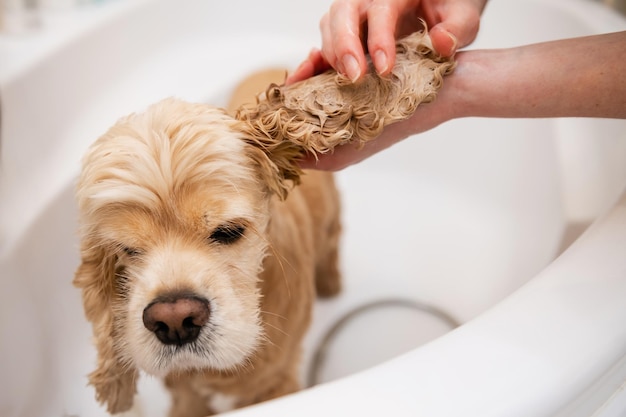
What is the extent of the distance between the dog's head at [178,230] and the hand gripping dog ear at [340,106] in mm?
32

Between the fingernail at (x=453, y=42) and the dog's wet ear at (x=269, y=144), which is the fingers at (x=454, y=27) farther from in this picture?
the dog's wet ear at (x=269, y=144)

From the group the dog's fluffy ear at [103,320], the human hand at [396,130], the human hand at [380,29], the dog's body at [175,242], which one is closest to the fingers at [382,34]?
the human hand at [380,29]

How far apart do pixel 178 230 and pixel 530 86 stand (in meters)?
0.59

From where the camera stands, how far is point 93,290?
2.77 ft

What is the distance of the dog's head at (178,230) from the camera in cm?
71

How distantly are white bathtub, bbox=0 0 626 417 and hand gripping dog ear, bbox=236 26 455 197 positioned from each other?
0.31 m

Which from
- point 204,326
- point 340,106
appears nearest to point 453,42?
point 340,106

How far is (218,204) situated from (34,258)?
23.0 inches

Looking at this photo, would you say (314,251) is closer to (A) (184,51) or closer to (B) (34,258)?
(B) (34,258)

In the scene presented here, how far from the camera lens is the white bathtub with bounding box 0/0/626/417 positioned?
64cm

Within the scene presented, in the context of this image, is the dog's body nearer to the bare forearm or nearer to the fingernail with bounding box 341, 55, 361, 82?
the fingernail with bounding box 341, 55, 361, 82

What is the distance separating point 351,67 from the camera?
0.75 metres

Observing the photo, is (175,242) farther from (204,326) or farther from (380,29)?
(380,29)

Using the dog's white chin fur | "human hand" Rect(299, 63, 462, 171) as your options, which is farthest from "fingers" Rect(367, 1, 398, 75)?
the dog's white chin fur
